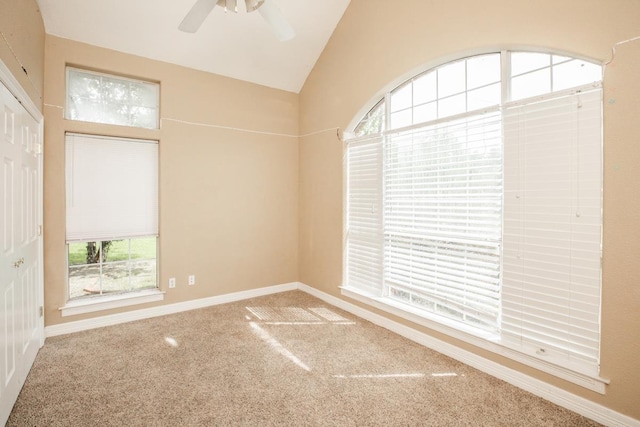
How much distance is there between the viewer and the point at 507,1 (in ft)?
7.77

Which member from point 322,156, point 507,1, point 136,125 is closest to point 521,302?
point 507,1

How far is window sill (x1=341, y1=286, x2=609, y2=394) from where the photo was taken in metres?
2.03

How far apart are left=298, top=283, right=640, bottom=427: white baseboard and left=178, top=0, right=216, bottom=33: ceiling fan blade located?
10.3 ft

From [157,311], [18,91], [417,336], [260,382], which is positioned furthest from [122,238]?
[417,336]

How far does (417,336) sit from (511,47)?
100 inches

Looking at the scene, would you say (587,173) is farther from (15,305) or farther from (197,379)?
(15,305)

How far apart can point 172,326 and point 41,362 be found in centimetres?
106

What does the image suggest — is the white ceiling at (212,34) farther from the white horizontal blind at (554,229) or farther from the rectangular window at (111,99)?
the white horizontal blind at (554,229)

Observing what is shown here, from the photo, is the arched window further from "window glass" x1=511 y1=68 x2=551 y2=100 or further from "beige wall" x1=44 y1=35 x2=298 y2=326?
"beige wall" x1=44 y1=35 x2=298 y2=326

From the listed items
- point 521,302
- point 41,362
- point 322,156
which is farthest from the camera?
point 322,156

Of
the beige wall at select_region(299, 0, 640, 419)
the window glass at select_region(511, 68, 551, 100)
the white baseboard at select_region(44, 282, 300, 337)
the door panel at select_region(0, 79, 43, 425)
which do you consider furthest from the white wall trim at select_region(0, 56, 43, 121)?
the window glass at select_region(511, 68, 551, 100)

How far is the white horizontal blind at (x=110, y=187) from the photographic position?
129 inches

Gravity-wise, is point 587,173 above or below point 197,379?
above

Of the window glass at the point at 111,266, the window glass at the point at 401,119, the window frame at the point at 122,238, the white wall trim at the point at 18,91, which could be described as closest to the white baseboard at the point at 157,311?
the window frame at the point at 122,238
